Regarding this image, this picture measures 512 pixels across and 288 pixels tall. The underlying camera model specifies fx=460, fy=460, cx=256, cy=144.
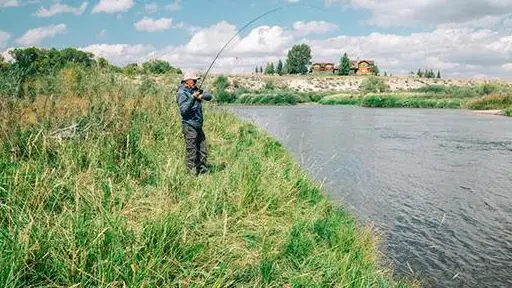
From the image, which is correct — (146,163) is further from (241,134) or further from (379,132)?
(379,132)

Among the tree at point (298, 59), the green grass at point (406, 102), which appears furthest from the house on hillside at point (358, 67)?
the green grass at point (406, 102)

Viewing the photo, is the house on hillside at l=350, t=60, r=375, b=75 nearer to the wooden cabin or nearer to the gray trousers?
the wooden cabin

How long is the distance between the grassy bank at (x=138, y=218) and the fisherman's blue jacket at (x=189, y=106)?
830 millimetres

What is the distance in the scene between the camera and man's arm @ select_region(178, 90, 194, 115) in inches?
307

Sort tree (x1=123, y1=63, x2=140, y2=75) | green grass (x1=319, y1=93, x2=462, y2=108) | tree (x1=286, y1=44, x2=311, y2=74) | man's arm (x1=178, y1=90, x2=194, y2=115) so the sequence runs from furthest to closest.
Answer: tree (x1=286, y1=44, x2=311, y2=74) → green grass (x1=319, y1=93, x2=462, y2=108) → tree (x1=123, y1=63, x2=140, y2=75) → man's arm (x1=178, y1=90, x2=194, y2=115)

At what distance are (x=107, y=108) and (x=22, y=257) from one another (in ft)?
15.8

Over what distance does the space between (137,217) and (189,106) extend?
11.4 feet

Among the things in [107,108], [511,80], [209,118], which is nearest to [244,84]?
A: [511,80]

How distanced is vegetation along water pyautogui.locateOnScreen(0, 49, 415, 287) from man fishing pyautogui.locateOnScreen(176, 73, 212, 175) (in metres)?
0.73

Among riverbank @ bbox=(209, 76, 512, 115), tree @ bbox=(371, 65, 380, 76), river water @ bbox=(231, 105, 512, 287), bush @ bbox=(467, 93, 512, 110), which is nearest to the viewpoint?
river water @ bbox=(231, 105, 512, 287)

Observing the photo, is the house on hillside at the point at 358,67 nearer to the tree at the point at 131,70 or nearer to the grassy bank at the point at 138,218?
the tree at the point at 131,70

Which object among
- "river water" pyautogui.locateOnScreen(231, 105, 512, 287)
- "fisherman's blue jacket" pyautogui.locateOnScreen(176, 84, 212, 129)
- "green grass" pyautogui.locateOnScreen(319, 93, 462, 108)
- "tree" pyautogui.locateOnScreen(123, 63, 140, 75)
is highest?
"tree" pyautogui.locateOnScreen(123, 63, 140, 75)

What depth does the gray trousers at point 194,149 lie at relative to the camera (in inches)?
309

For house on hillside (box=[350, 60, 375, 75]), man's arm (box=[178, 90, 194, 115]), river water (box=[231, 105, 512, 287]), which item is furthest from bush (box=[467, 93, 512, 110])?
house on hillside (box=[350, 60, 375, 75])
